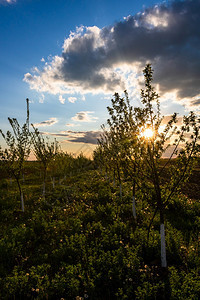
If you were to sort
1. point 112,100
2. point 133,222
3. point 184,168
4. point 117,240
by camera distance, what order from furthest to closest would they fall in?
point 133,222 → point 112,100 → point 117,240 → point 184,168

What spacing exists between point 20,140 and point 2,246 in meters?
7.16

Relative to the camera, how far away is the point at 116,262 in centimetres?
493

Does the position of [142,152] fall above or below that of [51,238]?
above

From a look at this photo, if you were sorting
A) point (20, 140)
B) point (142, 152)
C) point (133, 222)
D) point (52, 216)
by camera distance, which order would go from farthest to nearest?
1. point (20, 140)
2. point (52, 216)
3. point (133, 222)
4. point (142, 152)

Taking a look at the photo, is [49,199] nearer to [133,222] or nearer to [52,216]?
[52,216]

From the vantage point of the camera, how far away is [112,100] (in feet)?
22.9

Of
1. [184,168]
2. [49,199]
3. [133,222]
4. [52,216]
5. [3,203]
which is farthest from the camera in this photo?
[49,199]

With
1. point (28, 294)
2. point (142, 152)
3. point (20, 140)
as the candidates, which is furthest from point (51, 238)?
point (20, 140)

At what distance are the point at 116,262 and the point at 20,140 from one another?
32.7 ft

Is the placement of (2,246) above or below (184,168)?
below

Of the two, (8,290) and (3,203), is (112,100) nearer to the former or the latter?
(8,290)

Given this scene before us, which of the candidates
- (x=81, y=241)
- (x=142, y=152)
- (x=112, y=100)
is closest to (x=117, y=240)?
(x=81, y=241)

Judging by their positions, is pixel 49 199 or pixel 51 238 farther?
pixel 49 199

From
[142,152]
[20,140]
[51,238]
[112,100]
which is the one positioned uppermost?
[112,100]
